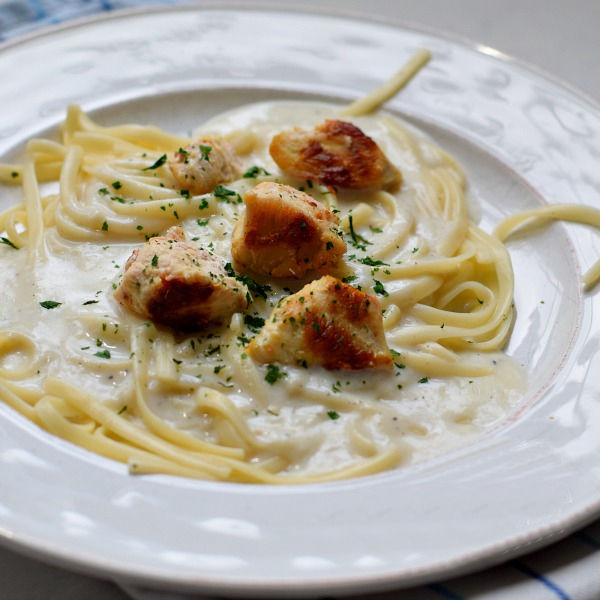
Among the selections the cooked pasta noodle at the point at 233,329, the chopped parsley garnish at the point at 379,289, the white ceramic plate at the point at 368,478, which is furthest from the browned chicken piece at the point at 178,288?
the white ceramic plate at the point at 368,478

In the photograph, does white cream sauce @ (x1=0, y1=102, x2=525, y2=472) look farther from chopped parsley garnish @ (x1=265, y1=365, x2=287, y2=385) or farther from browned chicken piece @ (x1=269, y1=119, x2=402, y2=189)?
browned chicken piece @ (x1=269, y1=119, x2=402, y2=189)

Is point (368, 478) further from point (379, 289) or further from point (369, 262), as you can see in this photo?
point (369, 262)

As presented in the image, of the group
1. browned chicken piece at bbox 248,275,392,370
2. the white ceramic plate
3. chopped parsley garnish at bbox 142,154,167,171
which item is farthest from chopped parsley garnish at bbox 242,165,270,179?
browned chicken piece at bbox 248,275,392,370

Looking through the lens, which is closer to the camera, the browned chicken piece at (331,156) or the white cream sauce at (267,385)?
the white cream sauce at (267,385)

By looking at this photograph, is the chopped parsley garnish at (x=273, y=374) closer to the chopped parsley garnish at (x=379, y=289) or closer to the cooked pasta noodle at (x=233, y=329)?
the cooked pasta noodle at (x=233, y=329)

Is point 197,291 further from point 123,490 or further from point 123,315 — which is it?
point 123,490

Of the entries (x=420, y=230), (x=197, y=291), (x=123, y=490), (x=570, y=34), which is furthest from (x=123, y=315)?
(x=570, y=34)
